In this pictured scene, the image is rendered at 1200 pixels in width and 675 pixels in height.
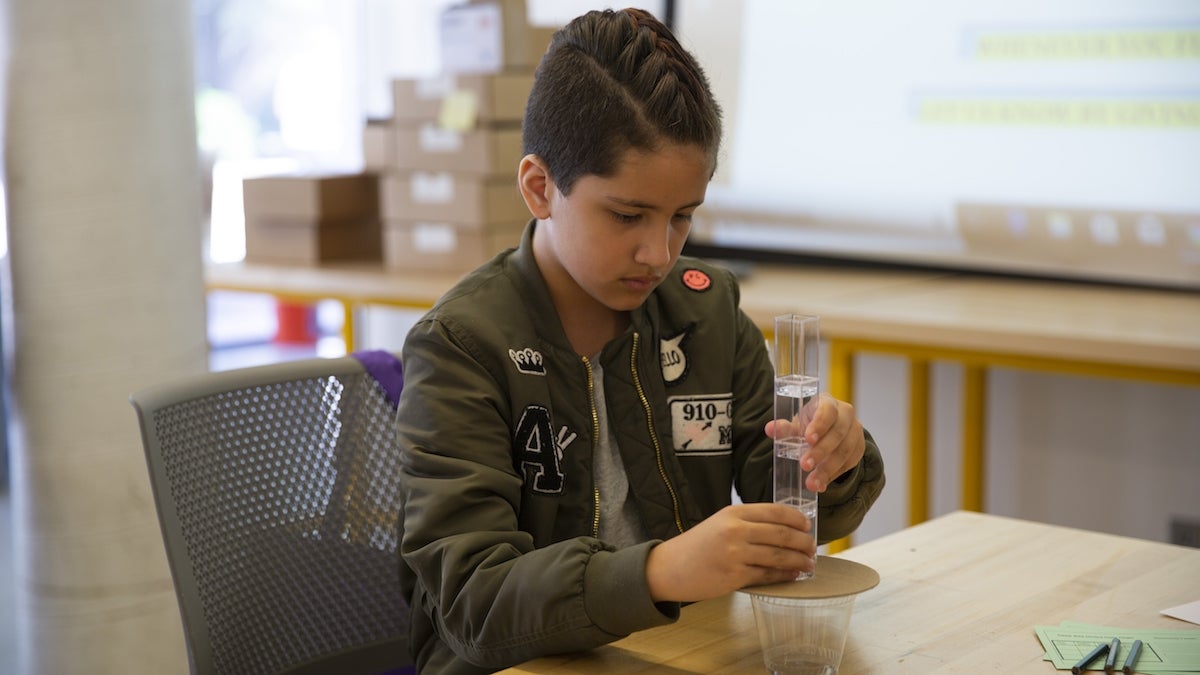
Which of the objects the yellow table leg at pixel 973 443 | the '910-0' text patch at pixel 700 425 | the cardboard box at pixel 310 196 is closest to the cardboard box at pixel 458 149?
the cardboard box at pixel 310 196

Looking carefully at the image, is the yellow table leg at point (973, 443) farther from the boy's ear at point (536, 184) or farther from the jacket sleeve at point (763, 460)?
the boy's ear at point (536, 184)

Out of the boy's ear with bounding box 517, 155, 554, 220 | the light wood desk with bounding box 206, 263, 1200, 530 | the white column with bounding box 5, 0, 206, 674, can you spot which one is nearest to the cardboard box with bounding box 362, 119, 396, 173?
the light wood desk with bounding box 206, 263, 1200, 530

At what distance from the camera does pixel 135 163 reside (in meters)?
2.03

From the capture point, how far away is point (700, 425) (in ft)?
4.40

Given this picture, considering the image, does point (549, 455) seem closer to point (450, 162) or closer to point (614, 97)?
point (614, 97)

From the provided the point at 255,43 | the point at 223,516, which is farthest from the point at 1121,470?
the point at 255,43

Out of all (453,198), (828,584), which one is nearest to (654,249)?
(828,584)

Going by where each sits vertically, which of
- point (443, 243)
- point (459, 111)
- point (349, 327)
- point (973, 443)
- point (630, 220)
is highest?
point (459, 111)

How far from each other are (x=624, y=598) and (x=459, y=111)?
2427 mm

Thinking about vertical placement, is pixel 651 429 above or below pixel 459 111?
below

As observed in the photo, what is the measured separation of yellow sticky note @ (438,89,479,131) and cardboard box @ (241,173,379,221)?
41 centimetres

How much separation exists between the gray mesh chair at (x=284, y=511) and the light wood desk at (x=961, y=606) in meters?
0.36

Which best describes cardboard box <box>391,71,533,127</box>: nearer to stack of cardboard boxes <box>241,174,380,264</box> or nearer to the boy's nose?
stack of cardboard boxes <box>241,174,380,264</box>

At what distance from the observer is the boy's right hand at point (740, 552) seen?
3.02 feet
